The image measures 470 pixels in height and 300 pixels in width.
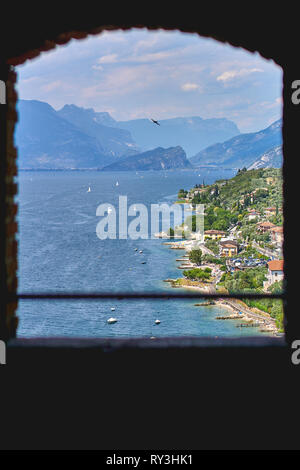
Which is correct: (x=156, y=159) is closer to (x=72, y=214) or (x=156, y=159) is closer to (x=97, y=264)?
(x=72, y=214)

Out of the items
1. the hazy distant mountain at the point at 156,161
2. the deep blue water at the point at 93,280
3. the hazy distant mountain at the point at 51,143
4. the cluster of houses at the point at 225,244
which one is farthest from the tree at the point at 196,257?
the hazy distant mountain at the point at 156,161
